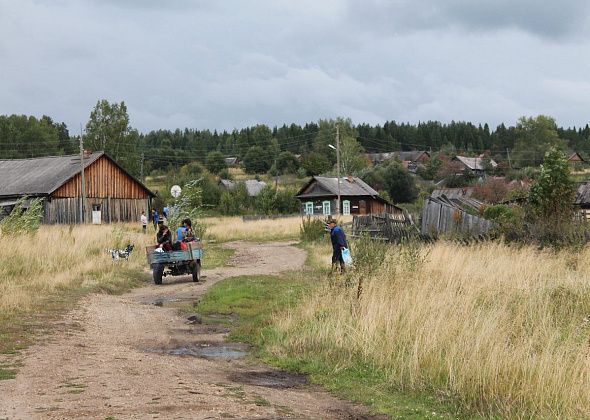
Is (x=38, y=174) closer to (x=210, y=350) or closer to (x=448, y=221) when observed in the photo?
(x=448, y=221)

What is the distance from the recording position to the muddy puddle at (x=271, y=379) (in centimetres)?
867

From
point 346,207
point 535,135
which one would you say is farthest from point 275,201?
point 535,135

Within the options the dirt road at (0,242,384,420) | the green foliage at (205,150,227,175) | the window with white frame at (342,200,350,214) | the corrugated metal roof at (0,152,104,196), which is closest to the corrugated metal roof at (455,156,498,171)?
the green foliage at (205,150,227,175)

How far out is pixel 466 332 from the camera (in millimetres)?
9141

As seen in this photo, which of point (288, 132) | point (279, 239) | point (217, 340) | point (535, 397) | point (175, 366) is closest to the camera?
point (535, 397)

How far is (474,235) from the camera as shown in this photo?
23.9m

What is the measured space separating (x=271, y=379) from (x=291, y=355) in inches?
46.8

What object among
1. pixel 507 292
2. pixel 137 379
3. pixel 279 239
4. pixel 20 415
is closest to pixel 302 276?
pixel 507 292

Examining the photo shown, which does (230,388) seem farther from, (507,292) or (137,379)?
(507,292)

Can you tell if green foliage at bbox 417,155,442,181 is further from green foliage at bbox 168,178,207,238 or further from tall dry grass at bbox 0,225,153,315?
tall dry grass at bbox 0,225,153,315

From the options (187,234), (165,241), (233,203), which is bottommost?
(165,241)

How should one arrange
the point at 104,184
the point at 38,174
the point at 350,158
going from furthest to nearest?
1. the point at 350,158
2. the point at 104,184
3. the point at 38,174

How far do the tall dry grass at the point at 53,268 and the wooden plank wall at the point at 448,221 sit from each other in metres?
10.7

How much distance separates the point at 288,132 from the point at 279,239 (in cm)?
13536
